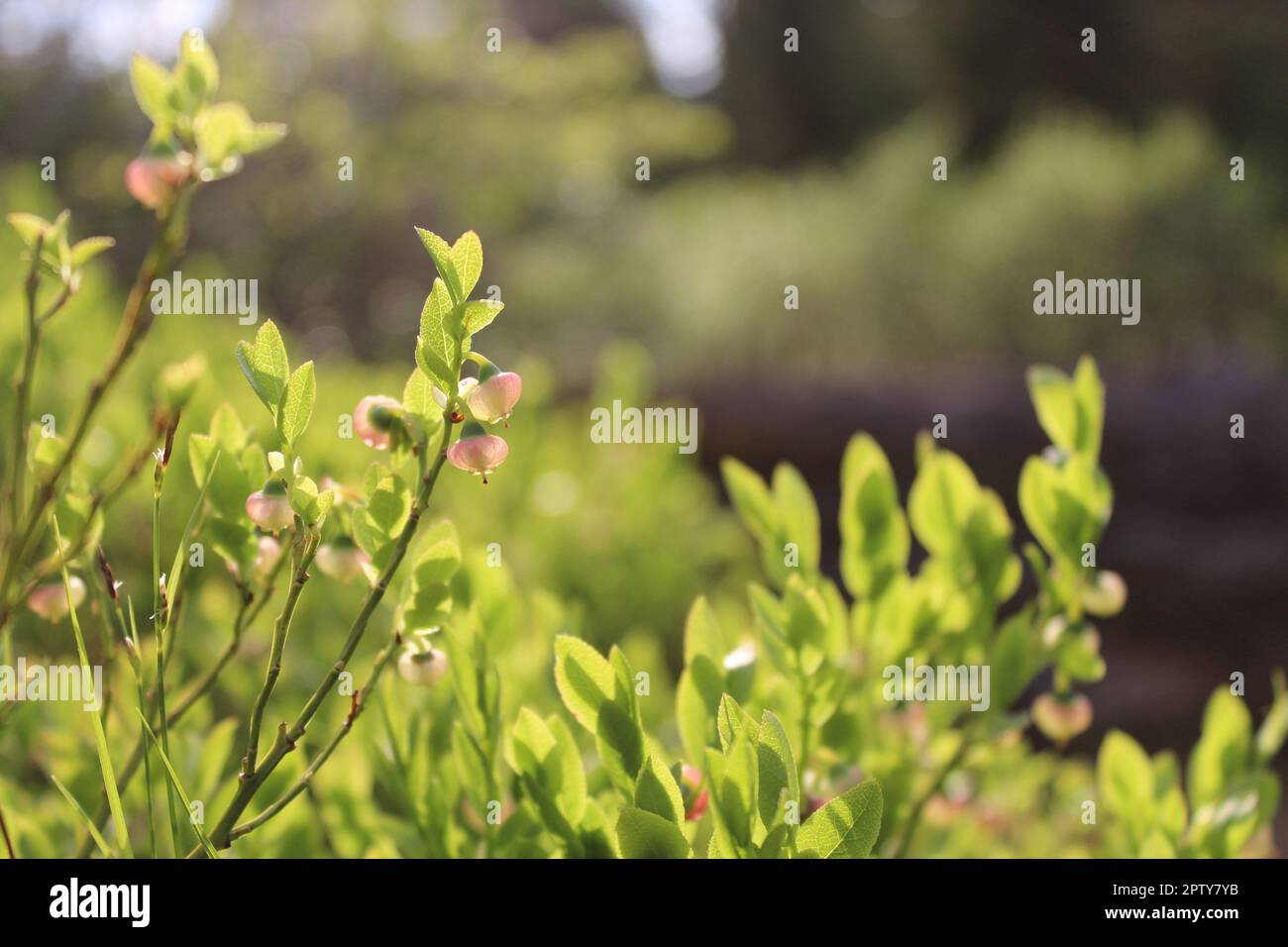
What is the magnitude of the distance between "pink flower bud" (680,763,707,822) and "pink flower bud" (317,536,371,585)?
0.25 m

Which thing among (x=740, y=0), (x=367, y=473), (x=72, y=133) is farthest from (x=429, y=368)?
(x=740, y=0)

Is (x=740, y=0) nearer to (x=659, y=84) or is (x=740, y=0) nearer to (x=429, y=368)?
(x=659, y=84)

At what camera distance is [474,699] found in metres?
0.73

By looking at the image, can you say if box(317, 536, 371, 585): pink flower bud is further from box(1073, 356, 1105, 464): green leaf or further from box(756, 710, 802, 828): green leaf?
box(1073, 356, 1105, 464): green leaf

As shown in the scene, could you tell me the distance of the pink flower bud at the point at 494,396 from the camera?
0.58 meters

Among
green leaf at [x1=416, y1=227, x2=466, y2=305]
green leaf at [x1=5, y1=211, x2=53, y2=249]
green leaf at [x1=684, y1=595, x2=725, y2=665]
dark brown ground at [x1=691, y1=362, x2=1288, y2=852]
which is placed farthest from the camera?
dark brown ground at [x1=691, y1=362, x2=1288, y2=852]

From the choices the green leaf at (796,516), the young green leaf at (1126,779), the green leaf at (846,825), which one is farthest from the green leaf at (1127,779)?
the green leaf at (846,825)

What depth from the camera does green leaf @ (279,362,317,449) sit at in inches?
22.4

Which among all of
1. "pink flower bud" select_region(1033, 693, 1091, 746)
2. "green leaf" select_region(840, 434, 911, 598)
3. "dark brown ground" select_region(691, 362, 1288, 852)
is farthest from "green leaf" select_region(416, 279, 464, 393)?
"dark brown ground" select_region(691, 362, 1288, 852)

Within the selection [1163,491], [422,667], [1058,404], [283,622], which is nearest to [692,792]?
[422,667]

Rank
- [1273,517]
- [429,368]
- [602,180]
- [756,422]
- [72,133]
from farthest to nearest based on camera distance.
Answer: [602,180] → [72,133] → [756,422] → [1273,517] → [429,368]

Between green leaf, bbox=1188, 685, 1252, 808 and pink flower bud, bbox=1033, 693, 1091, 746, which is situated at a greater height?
pink flower bud, bbox=1033, 693, 1091, 746

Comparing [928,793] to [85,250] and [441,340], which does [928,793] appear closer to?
[441,340]
